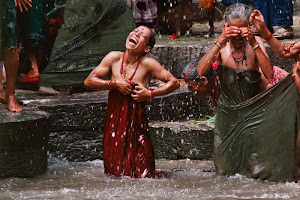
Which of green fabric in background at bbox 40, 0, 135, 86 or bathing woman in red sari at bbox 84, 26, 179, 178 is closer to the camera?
bathing woman in red sari at bbox 84, 26, 179, 178

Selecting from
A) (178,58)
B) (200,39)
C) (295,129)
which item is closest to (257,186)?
(295,129)

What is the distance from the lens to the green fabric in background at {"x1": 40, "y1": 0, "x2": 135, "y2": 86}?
10.6 meters

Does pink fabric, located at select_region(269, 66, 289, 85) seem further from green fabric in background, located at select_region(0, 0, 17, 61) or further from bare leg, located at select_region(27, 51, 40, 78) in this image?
bare leg, located at select_region(27, 51, 40, 78)

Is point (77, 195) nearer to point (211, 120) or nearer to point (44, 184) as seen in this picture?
point (44, 184)

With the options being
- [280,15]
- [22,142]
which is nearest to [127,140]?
[22,142]

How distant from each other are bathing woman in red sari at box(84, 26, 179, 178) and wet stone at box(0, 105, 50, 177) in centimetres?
76

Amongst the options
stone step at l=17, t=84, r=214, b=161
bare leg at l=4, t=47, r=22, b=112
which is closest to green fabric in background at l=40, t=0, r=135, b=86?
stone step at l=17, t=84, r=214, b=161

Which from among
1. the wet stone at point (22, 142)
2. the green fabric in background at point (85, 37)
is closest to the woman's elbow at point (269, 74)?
the wet stone at point (22, 142)

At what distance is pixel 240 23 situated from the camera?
826cm

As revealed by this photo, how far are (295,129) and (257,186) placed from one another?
62 cm

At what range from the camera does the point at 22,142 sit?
9.01 meters

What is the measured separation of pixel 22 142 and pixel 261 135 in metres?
2.36

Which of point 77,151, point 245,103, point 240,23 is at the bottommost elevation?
point 77,151

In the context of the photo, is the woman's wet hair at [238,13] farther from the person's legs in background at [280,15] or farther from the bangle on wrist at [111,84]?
the person's legs in background at [280,15]
